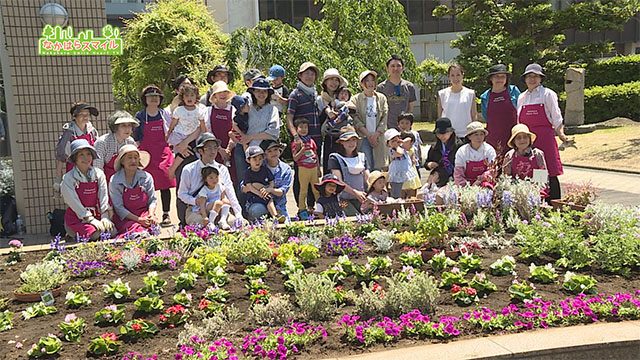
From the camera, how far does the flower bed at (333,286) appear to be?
3.92 meters

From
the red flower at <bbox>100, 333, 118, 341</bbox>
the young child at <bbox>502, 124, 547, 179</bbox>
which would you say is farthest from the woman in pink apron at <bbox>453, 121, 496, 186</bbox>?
the red flower at <bbox>100, 333, 118, 341</bbox>

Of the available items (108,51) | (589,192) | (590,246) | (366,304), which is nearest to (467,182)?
(589,192)

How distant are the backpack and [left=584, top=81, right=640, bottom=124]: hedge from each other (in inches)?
788

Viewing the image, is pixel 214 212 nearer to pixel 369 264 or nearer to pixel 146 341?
pixel 369 264

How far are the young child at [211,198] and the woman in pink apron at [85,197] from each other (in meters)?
0.97

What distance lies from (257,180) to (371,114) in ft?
6.41

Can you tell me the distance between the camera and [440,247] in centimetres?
556

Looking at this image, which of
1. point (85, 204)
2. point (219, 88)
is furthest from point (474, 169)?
point (85, 204)

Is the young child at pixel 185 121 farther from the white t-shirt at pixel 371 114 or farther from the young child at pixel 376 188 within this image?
the young child at pixel 376 188

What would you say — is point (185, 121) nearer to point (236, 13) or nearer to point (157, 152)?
point (157, 152)

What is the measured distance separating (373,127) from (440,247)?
319 centimetres

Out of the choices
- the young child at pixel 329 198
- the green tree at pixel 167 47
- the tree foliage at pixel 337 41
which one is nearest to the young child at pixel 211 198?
the young child at pixel 329 198

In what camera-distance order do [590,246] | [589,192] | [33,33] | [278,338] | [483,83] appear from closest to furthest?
[278,338] → [590,246] → [589,192] → [33,33] → [483,83]

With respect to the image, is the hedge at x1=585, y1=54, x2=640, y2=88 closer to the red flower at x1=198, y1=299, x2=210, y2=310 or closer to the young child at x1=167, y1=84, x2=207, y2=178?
the young child at x1=167, y1=84, x2=207, y2=178
